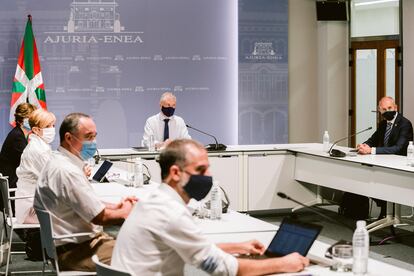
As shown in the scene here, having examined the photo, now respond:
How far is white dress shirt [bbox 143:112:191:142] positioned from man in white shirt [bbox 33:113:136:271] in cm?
425

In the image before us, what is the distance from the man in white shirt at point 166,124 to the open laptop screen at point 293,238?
5150mm

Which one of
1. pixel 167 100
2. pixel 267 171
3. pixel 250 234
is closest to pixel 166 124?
pixel 167 100

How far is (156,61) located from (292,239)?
749cm

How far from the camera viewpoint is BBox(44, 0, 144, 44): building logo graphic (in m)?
10.1

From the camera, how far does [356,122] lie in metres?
11.3

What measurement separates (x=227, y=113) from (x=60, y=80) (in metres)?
2.43

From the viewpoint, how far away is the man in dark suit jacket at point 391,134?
7.73 metres

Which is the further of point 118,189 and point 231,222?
point 118,189

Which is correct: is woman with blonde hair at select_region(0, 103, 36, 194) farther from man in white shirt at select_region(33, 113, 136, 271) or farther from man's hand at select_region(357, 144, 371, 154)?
man's hand at select_region(357, 144, 371, 154)

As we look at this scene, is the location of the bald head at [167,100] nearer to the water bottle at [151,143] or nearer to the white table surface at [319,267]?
the water bottle at [151,143]

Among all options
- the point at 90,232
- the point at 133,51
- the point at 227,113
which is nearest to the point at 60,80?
the point at 133,51

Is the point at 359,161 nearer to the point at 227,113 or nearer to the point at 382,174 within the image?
the point at 382,174

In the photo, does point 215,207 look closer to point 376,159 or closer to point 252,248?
point 252,248

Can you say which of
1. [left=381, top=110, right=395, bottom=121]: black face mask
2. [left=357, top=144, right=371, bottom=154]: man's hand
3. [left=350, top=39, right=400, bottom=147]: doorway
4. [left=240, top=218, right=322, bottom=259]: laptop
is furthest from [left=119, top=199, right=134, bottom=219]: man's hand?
[left=350, top=39, right=400, bottom=147]: doorway
